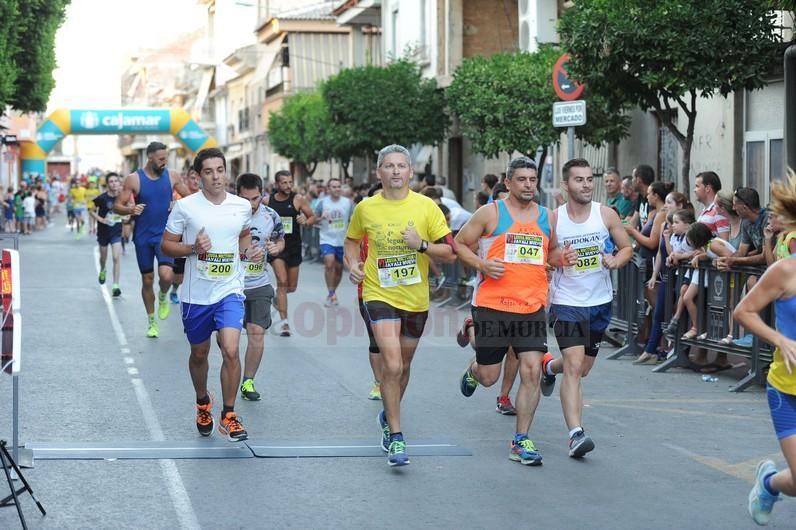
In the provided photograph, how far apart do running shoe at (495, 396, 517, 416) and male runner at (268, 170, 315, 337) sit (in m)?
5.50

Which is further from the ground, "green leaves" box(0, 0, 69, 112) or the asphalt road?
"green leaves" box(0, 0, 69, 112)

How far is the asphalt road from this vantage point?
702 centimetres

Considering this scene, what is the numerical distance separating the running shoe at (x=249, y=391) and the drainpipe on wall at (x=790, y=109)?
558cm

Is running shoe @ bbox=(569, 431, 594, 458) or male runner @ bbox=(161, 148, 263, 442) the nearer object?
running shoe @ bbox=(569, 431, 594, 458)

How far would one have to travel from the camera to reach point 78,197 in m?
47.2

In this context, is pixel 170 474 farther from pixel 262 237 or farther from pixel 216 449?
pixel 262 237

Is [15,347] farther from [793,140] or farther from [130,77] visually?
[130,77]

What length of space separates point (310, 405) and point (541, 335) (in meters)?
2.61

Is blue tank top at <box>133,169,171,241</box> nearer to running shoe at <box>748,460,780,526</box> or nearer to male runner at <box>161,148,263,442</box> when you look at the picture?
male runner at <box>161,148,263,442</box>

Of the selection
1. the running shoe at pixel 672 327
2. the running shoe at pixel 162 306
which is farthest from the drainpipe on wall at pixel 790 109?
the running shoe at pixel 162 306

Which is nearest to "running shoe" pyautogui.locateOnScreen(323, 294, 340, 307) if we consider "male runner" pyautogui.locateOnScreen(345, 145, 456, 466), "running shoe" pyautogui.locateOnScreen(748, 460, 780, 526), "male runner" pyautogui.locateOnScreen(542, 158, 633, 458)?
"male runner" pyautogui.locateOnScreen(542, 158, 633, 458)

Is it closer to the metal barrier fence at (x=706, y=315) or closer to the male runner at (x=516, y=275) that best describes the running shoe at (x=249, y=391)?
the male runner at (x=516, y=275)

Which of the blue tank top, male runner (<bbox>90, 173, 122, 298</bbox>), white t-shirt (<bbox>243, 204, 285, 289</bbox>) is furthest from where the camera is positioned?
male runner (<bbox>90, 173, 122, 298</bbox>)

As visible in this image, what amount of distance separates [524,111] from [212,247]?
16.0 metres
